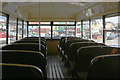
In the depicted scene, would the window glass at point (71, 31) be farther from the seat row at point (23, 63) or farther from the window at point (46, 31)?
the seat row at point (23, 63)

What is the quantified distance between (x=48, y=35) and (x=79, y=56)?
499 centimetres

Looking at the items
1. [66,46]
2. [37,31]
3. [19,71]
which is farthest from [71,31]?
[19,71]

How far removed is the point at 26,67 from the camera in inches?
41.7

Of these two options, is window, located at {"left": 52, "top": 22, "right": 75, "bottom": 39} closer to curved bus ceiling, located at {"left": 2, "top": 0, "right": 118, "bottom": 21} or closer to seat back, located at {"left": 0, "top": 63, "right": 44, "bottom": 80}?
curved bus ceiling, located at {"left": 2, "top": 0, "right": 118, "bottom": 21}

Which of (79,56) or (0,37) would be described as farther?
(0,37)

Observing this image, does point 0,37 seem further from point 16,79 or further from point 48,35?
point 48,35

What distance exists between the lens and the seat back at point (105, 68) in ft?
4.78

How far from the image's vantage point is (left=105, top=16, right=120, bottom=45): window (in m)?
3.13

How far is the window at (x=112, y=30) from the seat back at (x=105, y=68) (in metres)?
1.61

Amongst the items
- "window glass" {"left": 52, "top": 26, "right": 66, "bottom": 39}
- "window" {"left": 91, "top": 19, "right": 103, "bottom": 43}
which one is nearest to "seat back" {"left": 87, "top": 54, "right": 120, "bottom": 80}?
"window" {"left": 91, "top": 19, "right": 103, "bottom": 43}

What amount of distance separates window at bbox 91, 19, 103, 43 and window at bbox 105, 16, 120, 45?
276mm

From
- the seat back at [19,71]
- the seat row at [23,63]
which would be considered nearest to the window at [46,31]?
the seat row at [23,63]

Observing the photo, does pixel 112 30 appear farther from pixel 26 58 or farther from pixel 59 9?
pixel 59 9

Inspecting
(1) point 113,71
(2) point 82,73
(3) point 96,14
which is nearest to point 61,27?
(3) point 96,14
